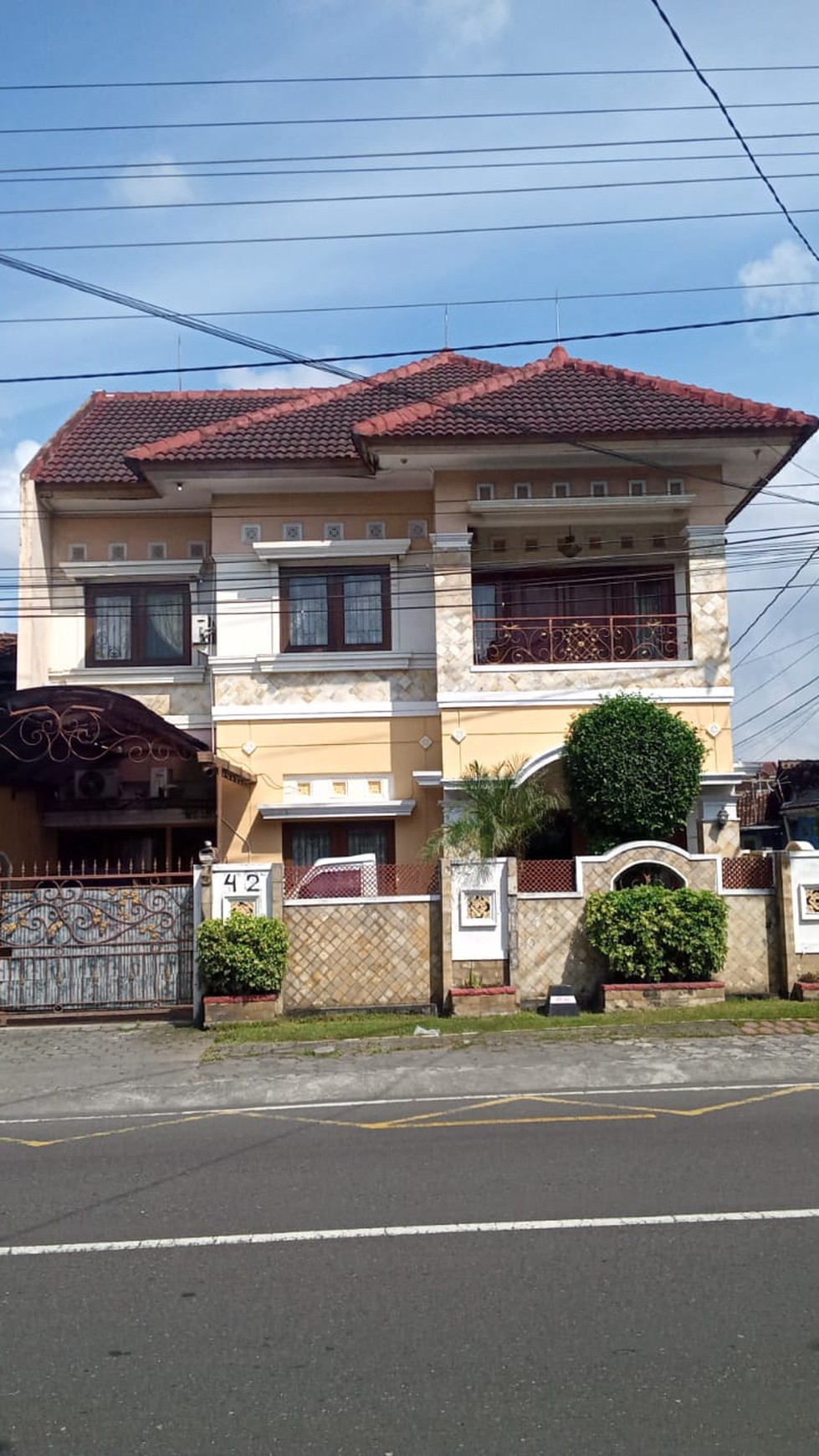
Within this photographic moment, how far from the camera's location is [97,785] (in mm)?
20359

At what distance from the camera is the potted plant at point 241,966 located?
48.6 feet

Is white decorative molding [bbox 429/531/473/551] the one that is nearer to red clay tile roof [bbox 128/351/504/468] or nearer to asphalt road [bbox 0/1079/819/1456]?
red clay tile roof [bbox 128/351/504/468]

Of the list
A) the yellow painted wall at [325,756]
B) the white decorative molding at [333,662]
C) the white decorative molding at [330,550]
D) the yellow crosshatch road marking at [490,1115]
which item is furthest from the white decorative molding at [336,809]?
the yellow crosshatch road marking at [490,1115]

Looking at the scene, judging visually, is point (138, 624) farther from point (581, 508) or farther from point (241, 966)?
point (241, 966)

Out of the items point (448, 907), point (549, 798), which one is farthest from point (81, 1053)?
point (549, 798)

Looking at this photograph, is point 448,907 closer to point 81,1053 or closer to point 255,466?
point 81,1053

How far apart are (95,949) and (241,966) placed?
201 centimetres

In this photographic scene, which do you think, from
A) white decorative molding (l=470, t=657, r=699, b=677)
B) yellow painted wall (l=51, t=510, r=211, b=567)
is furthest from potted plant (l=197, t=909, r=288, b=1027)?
yellow painted wall (l=51, t=510, r=211, b=567)

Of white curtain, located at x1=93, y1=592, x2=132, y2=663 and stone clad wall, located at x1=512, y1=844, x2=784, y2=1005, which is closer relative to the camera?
stone clad wall, located at x1=512, y1=844, x2=784, y2=1005

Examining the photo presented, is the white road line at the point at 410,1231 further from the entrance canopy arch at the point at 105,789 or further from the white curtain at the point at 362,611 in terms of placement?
the white curtain at the point at 362,611

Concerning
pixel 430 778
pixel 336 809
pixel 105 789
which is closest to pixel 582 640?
pixel 430 778

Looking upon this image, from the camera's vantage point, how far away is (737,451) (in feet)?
59.8

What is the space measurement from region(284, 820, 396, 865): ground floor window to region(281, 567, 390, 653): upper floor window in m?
2.67

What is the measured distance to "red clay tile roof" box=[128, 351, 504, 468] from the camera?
18.6 metres
